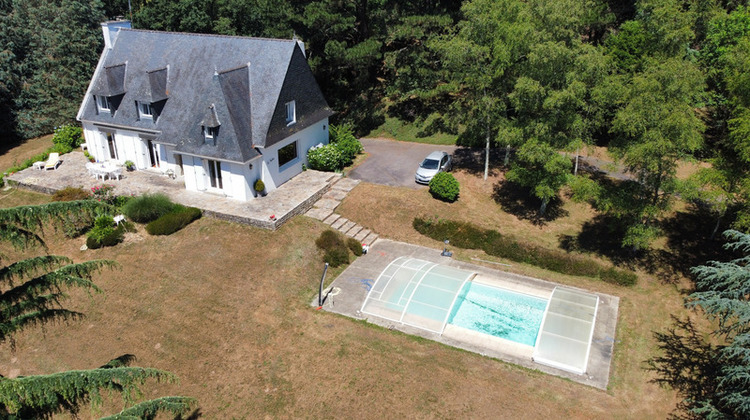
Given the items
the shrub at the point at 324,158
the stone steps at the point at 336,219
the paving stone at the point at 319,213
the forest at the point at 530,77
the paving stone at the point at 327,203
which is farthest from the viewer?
the shrub at the point at 324,158

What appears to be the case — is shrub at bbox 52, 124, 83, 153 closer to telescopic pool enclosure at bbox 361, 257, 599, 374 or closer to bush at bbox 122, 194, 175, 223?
bush at bbox 122, 194, 175, 223

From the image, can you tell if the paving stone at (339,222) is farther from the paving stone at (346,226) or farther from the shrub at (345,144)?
the shrub at (345,144)

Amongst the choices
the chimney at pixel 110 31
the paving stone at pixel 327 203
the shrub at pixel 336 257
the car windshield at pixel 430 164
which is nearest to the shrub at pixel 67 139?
the chimney at pixel 110 31

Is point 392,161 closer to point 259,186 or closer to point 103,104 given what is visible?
point 259,186

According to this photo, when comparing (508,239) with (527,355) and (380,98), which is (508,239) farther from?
(380,98)

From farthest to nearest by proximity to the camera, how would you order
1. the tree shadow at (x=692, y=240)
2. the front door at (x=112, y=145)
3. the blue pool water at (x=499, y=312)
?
the front door at (x=112, y=145) → the tree shadow at (x=692, y=240) → the blue pool water at (x=499, y=312)
